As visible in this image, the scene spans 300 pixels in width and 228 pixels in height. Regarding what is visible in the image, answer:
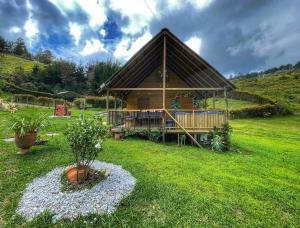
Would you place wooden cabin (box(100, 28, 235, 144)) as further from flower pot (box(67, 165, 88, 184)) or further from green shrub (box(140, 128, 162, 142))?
flower pot (box(67, 165, 88, 184))

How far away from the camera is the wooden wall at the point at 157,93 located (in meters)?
18.9

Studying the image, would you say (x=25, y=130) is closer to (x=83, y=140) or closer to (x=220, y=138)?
(x=83, y=140)

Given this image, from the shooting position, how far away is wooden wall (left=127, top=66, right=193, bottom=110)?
18.9 metres

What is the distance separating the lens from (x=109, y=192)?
6223 mm

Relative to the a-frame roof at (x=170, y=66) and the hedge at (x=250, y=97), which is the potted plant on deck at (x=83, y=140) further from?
the hedge at (x=250, y=97)

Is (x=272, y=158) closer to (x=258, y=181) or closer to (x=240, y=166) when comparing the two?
(x=240, y=166)

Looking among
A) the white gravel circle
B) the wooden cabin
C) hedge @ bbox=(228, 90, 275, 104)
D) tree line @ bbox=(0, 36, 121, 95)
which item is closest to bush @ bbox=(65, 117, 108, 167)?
the white gravel circle

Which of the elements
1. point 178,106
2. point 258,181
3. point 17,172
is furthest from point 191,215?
point 178,106

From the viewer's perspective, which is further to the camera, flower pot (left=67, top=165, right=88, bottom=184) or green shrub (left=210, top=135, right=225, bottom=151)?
green shrub (left=210, top=135, right=225, bottom=151)

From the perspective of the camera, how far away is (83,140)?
6590mm

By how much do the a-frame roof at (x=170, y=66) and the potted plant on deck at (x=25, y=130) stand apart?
5495mm

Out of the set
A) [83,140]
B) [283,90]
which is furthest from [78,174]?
[283,90]

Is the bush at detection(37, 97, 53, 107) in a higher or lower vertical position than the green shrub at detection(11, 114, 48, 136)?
higher

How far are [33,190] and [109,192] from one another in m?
2.21
